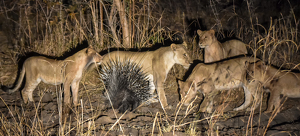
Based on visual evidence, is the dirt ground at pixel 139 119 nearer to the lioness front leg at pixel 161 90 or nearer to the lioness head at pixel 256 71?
the lioness front leg at pixel 161 90

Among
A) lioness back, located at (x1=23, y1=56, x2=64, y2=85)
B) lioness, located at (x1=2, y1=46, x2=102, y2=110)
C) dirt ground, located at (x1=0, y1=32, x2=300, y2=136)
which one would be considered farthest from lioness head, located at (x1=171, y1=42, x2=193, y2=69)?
lioness back, located at (x1=23, y1=56, x2=64, y2=85)

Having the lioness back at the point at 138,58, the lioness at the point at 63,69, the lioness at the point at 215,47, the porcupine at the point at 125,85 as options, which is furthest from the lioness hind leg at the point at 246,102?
the lioness at the point at 63,69

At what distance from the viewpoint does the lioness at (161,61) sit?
16.9ft

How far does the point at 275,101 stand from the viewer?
182 inches

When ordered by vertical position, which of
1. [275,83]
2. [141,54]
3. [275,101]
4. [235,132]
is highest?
[141,54]

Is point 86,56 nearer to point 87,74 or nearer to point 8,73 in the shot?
point 87,74

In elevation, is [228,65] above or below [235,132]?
above

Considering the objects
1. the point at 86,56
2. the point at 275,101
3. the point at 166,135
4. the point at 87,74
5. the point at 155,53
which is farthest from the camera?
the point at 87,74

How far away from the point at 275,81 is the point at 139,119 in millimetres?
2481

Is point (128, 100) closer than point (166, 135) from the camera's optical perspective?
No

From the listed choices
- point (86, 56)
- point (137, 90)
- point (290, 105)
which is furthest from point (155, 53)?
point (290, 105)

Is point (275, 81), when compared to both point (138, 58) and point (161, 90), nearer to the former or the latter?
point (161, 90)

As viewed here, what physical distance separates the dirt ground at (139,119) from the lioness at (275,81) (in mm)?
335

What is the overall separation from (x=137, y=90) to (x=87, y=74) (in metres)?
1.94
